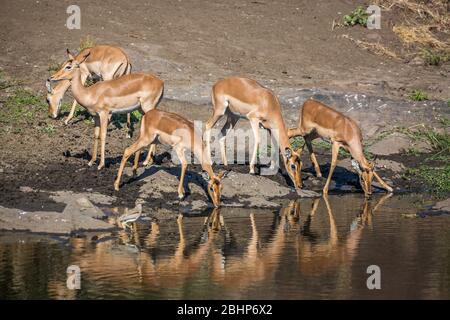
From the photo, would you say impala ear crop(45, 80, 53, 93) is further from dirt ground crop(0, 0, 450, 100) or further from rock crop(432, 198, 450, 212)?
rock crop(432, 198, 450, 212)

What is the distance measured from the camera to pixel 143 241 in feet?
42.1

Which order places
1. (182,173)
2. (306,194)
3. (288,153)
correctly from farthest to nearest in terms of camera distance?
(288,153)
(306,194)
(182,173)

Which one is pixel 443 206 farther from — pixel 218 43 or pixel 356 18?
pixel 356 18

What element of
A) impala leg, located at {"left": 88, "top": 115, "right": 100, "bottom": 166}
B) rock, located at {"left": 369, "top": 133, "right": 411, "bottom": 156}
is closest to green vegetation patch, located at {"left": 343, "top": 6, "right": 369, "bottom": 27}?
rock, located at {"left": 369, "top": 133, "right": 411, "bottom": 156}

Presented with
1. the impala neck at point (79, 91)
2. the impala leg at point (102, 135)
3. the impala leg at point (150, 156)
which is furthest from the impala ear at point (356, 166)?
the impala neck at point (79, 91)

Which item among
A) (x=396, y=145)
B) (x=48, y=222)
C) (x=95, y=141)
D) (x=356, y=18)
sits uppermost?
(x=356, y=18)

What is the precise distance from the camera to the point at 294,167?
640 inches

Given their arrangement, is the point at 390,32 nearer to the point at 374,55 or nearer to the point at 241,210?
the point at 374,55

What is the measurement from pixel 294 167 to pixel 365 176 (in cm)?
105

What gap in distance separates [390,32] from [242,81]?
7.95 metres

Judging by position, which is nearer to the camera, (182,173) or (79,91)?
(182,173)

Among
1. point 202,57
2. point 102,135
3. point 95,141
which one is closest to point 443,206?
point 102,135

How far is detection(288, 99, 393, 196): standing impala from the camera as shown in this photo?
16.2 meters
